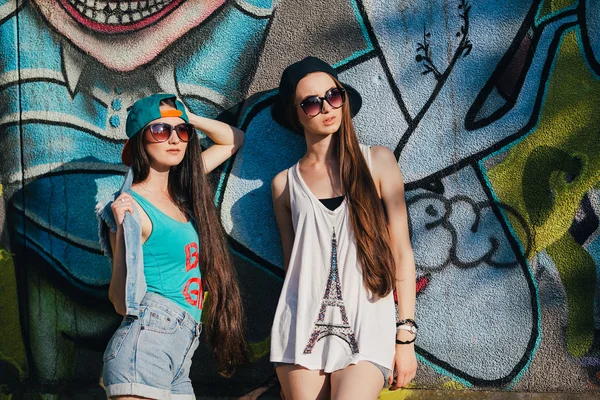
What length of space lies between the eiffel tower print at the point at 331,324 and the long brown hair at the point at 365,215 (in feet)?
0.42

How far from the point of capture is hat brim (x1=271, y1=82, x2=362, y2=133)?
3590 mm

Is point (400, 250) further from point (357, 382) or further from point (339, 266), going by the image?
point (357, 382)

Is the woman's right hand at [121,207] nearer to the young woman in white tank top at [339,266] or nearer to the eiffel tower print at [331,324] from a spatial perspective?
the young woman in white tank top at [339,266]

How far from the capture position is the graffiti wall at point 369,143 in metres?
3.61

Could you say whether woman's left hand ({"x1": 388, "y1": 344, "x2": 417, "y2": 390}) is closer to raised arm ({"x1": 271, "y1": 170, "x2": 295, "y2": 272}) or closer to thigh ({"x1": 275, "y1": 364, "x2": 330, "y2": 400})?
thigh ({"x1": 275, "y1": 364, "x2": 330, "y2": 400})

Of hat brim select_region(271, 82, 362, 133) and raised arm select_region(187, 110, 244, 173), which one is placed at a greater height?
hat brim select_region(271, 82, 362, 133)

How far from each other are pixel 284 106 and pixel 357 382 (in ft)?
4.64

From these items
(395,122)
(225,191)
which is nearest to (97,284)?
(225,191)

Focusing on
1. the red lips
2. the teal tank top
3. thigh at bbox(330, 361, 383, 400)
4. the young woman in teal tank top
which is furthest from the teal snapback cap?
thigh at bbox(330, 361, 383, 400)

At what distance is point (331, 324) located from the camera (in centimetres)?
313

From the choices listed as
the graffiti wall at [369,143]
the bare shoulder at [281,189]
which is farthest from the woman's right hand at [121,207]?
the graffiti wall at [369,143]

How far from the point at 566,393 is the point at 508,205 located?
997 millimetres

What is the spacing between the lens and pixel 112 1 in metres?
4.09

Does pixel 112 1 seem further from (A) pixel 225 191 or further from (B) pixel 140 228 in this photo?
(B) pixel 140 228
